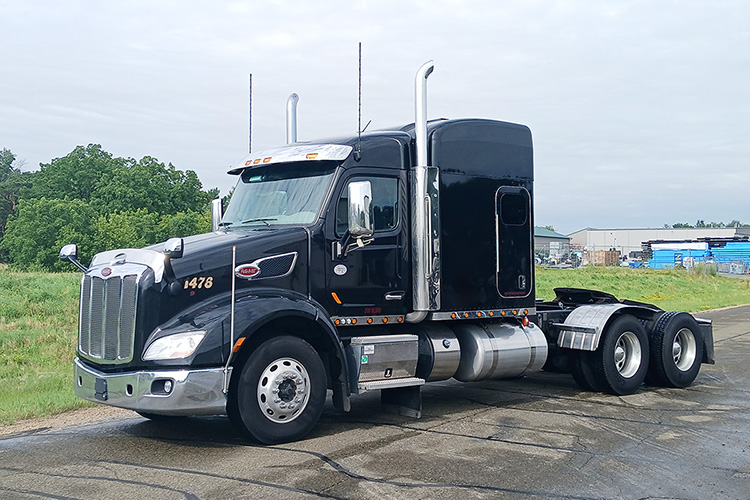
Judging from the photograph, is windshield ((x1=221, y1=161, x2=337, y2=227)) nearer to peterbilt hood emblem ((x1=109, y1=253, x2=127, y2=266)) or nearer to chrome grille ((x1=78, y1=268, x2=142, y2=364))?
peterbilt hood emblem ((x1=109, y1=253, x2=127, y2=266))

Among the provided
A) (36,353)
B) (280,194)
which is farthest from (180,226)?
(280,194)

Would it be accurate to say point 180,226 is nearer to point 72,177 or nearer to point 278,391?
point 72,177

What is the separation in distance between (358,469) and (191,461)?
1.49m

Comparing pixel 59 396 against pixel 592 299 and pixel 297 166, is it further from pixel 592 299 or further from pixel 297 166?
pixel 592 299

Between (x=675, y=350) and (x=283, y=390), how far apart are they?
6.20m

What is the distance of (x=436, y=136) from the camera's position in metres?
9.01

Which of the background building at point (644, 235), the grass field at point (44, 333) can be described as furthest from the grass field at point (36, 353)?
the background building at point (644, 235)

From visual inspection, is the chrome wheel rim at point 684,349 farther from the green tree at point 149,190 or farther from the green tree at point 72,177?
the green tree at point 72,177

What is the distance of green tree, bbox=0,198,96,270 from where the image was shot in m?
69.4

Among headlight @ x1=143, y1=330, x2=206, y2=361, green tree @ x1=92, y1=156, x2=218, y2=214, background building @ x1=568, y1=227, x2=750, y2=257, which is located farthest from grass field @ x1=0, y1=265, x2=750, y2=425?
background building @ x1=568, y1=227, x2=750, y2=257

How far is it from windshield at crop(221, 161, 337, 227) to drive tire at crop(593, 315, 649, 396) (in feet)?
14.5

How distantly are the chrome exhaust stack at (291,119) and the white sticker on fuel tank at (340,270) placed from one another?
286 centimetres

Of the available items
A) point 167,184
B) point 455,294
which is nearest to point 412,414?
point 455,294

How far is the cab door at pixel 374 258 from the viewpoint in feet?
26.8
